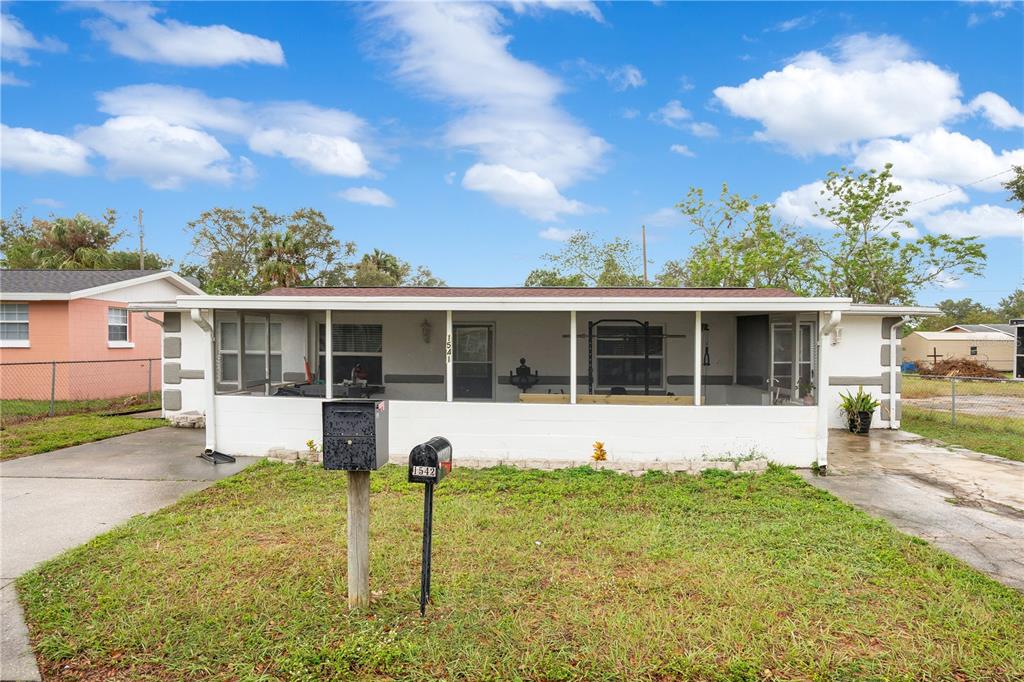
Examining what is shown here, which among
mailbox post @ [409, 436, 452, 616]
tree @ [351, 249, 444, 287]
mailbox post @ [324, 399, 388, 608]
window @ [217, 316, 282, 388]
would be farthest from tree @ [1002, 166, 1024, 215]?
mailbox post @ [324, 399, 388, 608]

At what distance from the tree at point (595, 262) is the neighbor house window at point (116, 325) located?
22.7 meters

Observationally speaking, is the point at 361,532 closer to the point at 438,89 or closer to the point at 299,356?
the point at 299,356

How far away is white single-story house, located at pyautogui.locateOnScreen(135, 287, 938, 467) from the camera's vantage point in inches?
280

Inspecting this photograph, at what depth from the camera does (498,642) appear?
2.97 meters

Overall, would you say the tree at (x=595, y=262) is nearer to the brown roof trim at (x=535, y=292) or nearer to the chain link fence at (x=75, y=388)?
the brown roof trim at (x=535, y=292)

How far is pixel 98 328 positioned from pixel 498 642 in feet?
53.5

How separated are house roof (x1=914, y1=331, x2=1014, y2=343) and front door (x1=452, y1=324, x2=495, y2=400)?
111ft

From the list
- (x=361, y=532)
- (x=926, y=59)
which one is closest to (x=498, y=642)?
(x=361, y=532)

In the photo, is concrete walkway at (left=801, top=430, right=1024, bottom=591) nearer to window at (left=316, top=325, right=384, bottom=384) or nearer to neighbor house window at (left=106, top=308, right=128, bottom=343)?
window at (left=316, top=325, right=384, bottom=384)


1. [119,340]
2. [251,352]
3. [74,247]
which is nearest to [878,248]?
[251,352]

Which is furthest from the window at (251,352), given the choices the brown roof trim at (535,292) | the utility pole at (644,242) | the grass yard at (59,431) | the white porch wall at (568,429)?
the utility pole at (644,242)

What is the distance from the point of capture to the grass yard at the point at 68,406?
1105 cm

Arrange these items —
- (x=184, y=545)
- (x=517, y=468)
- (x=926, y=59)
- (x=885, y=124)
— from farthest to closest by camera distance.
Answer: (x=885, y=124), (x=926, y=59), (x=517, y=468), (x=184, y=545)

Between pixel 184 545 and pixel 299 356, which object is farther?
pixel 299 356
